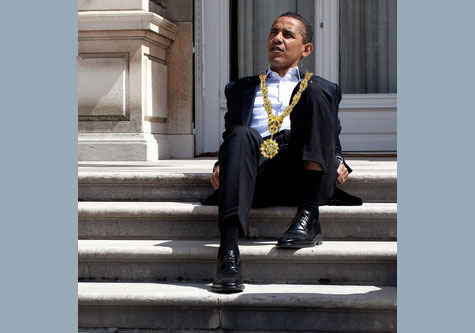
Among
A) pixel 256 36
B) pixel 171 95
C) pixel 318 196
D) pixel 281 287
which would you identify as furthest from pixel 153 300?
pixel 256 36

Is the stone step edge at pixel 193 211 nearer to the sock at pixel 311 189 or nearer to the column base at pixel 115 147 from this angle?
the sock at pixel 311 189

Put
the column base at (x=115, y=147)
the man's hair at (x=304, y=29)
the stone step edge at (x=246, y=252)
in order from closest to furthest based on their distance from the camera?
the stone step edge at (x=246, y=252), the man's hair at (x=304, y=29), the column base at (x=115, y=147)

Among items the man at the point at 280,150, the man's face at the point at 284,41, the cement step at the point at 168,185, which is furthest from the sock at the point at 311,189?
the man's face at the point at 284,41

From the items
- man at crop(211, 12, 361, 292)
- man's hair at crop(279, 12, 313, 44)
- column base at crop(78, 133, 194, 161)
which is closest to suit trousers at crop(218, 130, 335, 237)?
man at crop(211, 12, 361, 292)

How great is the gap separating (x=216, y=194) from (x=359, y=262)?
0.82 metres

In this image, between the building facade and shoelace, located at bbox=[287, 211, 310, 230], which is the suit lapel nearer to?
shoelace, located at bbox=[287, 211, 310, 230]

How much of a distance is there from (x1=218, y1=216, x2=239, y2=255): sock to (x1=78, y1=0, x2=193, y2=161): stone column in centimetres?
239

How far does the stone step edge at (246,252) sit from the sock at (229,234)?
167mm

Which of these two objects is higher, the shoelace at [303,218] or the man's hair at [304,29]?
the man's hair at [304,29]

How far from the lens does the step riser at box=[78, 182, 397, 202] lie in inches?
172

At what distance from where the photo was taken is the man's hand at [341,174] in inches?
161

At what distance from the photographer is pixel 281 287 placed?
3736mm

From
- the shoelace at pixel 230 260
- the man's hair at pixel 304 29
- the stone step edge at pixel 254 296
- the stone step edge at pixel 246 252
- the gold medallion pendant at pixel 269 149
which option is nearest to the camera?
the stone step edge at pixel 254 296

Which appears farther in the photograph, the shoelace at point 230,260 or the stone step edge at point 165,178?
the stone step edge at point 165,178
